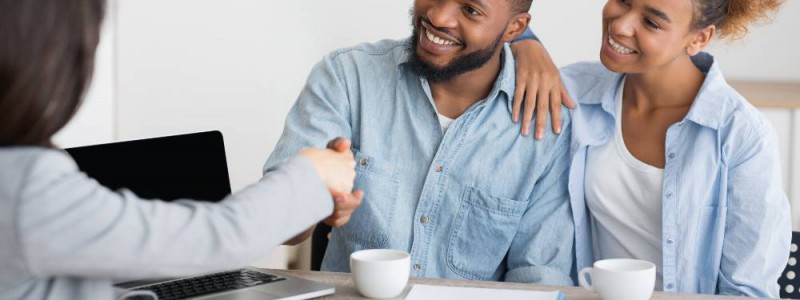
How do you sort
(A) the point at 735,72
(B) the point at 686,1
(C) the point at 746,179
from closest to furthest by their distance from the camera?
1. (C) the point at 746,179
2. (B) the point at 686,1
3. (A) the point at 735,72

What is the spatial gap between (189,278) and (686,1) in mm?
969

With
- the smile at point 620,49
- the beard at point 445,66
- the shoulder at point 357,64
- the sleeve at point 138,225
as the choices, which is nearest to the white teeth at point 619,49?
the smile at point 620,49

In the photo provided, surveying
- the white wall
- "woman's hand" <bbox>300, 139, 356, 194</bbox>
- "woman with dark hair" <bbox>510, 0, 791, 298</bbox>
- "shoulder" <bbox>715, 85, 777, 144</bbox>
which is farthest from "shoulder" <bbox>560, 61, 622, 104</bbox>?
the white wall

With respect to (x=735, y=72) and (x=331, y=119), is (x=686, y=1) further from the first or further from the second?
(x=735, y=72)

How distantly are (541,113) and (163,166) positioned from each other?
0.69 metres

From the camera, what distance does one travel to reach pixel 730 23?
1.83m

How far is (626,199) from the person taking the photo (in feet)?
5.73

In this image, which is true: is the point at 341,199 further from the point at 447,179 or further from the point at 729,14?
the point at 729,14

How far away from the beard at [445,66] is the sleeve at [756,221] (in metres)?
0.49

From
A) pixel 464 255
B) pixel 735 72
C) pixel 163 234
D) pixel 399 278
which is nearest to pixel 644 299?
pixel 399 278

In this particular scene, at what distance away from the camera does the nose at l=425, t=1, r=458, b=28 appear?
1.82 metres

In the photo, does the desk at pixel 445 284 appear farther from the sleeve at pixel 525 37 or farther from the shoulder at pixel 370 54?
the sleeve at pixel 525 37

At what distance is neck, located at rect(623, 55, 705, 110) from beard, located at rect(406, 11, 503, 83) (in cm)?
29

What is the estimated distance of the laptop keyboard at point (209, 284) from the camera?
1344mm
